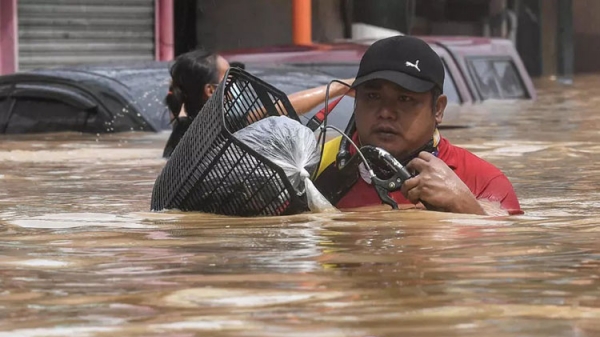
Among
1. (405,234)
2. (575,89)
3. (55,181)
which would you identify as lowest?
(575,89)

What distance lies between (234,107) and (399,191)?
3.04 ft

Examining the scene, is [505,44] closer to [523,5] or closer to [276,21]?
[276,21]

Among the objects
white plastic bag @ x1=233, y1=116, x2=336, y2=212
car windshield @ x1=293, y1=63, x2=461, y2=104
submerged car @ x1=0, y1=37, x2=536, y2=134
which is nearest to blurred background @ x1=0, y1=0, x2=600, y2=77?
car windshield @ x1=293, y1=63, x2=461, y2=104

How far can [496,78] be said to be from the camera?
61.7ft

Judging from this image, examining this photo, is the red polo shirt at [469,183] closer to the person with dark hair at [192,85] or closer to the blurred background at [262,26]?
the person with dark hair at [192,85]

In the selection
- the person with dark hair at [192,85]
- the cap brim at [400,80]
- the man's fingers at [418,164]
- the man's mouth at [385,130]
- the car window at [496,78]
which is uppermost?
the cap brim at [400,80]

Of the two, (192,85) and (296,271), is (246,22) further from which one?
(296,271)

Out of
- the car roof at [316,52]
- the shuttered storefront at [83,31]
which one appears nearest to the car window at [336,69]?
the car roof at [316,52]

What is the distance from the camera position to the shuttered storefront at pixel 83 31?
18500 millimetres

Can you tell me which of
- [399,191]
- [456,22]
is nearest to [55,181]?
[399,191]

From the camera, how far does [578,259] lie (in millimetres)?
4820

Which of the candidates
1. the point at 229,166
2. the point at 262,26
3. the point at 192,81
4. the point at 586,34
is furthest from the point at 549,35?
the point at 229,166

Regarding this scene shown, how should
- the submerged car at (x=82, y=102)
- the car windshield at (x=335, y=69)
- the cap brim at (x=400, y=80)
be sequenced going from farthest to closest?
the car windshield at (x=335, y=69) < the submerged car at (x=82, y=102) < the cap brim at (x=400, y=80)

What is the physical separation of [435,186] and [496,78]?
13.5 m
